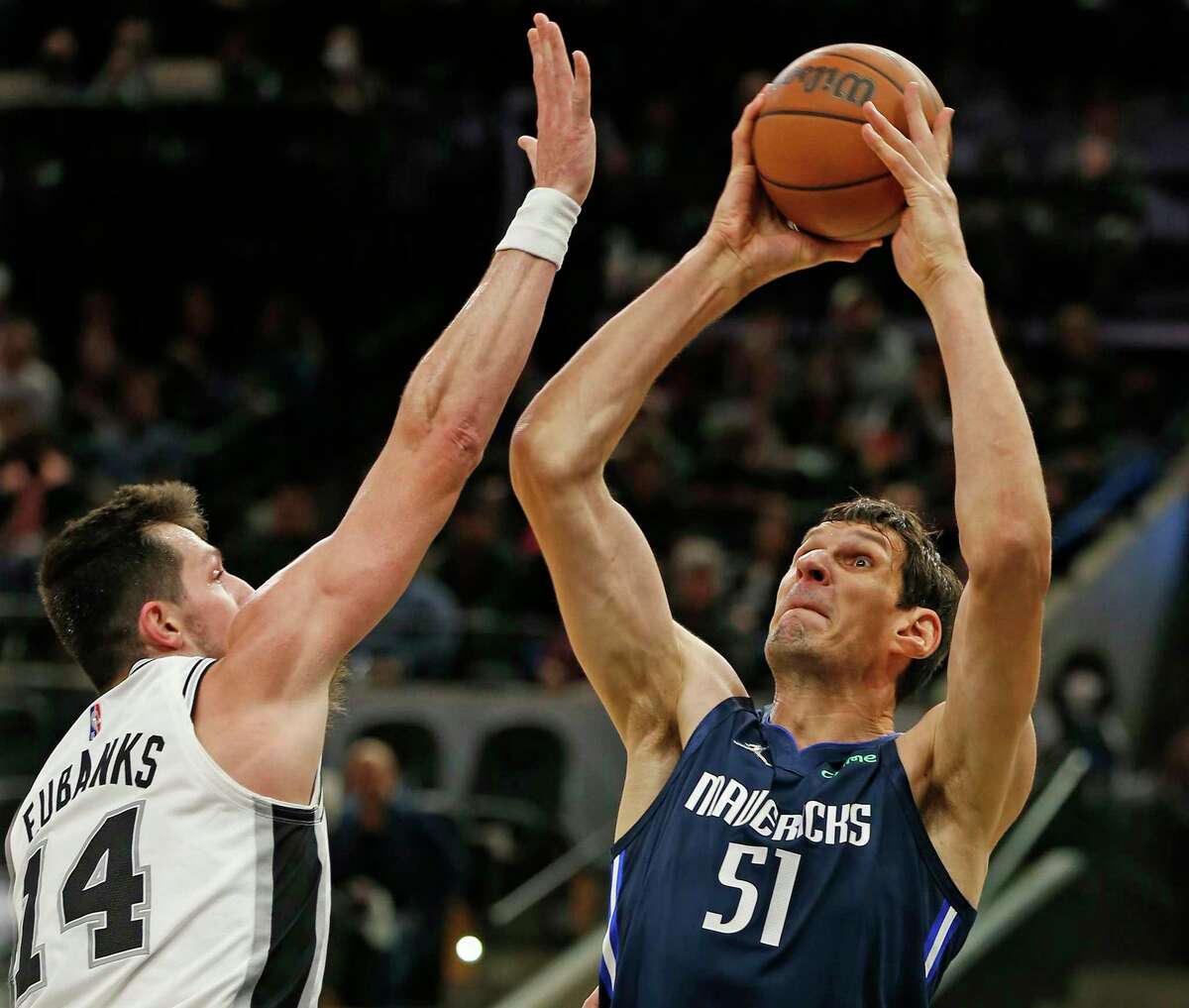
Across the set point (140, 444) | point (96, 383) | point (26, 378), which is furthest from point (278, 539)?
point (96, 383)

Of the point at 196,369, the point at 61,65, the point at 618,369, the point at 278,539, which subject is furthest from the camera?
the point at 61,65

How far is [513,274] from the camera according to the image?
3.46 meters

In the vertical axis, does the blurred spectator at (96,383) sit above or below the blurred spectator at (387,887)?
above

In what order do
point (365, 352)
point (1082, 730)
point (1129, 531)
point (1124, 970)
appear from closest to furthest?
point (1124, 970) < point (1082, 730) < point (1129, 531) < point (365, 352)

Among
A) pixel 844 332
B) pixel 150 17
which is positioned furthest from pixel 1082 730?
pixel 150 17

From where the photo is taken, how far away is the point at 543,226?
11.5 ft

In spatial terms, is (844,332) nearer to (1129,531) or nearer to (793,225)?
(1129,531)

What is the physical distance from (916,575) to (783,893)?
2.59 feet

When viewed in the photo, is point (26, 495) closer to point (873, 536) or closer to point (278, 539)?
point (278, 539)

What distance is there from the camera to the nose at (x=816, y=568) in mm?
3590

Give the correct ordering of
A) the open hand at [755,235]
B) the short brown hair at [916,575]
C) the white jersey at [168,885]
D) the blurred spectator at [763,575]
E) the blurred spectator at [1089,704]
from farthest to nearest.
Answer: the blurred spectator at [763,575]
the blurred spectator at [1089,704]
the open hand at [755,235]
the short brown hair at [916,575]
the white jersey at [168,885]

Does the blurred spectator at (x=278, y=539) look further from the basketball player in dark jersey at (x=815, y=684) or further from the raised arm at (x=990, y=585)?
the raised arm at (x=990, y=585)

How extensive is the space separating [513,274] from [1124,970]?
5.69 meters

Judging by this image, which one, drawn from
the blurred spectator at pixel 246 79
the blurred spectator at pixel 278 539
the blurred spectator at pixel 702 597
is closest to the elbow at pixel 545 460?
the blurred spectator at pixel 702 597
